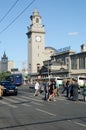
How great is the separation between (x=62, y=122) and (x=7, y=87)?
A: 24416mm

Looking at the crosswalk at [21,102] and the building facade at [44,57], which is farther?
the building facade at [44,57]

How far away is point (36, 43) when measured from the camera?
178500mm

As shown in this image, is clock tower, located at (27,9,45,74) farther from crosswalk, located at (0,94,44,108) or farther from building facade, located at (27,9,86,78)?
crosswalk, located at (0,94,44,108)

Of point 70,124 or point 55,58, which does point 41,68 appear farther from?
point 70,124

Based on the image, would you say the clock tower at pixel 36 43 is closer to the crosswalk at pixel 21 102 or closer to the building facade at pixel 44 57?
the building facade at pixel 44 57

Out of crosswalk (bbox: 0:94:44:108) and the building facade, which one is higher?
the building facade

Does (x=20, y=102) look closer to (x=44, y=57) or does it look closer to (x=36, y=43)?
(x=36, y=43)

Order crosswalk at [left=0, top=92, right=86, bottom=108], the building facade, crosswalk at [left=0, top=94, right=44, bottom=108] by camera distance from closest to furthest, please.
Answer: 1. crosswalk at [left=0, top=94, right=44, bottom=108]
2. crosswalk at [left=0, top=92, right=86, bottom=108]
3. the building facade

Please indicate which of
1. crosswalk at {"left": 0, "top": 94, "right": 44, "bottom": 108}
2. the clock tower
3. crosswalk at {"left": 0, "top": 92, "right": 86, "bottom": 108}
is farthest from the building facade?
crosswalk at {"left": 0, "top": 94, "right": 44, "bottom": 108}

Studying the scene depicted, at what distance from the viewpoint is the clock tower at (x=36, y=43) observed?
17650cm

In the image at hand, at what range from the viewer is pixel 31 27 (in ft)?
581

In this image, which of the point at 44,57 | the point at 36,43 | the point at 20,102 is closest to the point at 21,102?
the point at 20,102

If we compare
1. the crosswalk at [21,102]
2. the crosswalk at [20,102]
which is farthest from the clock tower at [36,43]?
the crosswalk at [20,102]

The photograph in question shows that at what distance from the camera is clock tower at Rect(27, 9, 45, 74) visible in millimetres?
176500
